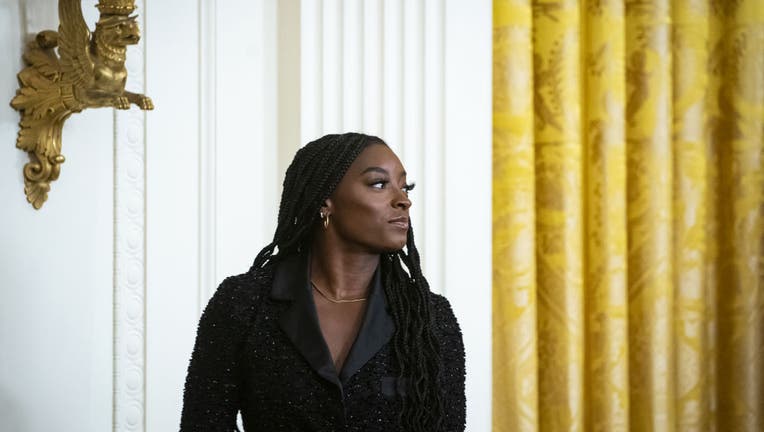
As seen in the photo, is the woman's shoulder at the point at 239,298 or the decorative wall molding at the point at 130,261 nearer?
the woman's shoulder at the point at 239,298

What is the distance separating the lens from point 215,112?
221 centimetres

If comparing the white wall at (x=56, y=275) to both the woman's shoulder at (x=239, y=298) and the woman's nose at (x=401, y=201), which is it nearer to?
the woman's shoulder at (x=239, y=298)

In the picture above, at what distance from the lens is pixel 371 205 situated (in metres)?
1.62

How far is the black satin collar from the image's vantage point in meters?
1.56

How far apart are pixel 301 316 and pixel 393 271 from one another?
0.23m

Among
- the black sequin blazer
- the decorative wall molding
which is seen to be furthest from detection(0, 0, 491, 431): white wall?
the black sequin blazer

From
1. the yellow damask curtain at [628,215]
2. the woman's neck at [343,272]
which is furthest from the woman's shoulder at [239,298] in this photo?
the yellow damask curtain at [628,215]

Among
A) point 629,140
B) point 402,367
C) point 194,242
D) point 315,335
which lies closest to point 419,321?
point 402,367

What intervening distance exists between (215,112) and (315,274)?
2.29ft

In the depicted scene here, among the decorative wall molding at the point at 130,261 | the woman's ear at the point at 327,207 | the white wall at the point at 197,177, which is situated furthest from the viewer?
the decorative wall molding at the point at 130,261

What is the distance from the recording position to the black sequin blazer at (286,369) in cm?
156

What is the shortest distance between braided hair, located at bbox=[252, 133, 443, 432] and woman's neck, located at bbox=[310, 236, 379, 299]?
5 centimetres

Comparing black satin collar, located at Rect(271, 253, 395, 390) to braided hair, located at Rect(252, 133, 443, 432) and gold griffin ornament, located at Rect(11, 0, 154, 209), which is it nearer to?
braided hair, located at Rect(252, 133, 443, 432)

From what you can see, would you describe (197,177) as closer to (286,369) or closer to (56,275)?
(56,275)
